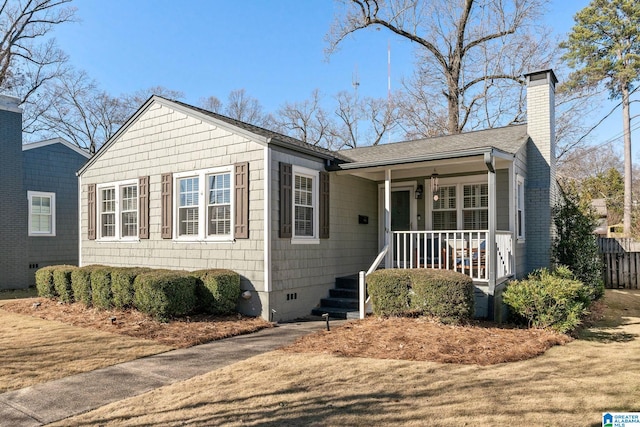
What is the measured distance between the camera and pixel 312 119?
33.4 metres

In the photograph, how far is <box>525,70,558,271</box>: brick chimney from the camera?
10.2 metres

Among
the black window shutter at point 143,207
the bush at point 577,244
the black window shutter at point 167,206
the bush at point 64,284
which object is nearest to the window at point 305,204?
the black window shutter at point 167,206

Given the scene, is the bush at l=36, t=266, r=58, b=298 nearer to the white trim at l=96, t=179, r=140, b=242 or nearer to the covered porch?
the white trim at l=96, t=179, r=140, b=242

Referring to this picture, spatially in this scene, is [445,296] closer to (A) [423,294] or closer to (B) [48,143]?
(A) [423,294]

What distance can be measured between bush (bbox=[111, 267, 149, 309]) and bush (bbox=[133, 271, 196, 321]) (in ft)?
1.29

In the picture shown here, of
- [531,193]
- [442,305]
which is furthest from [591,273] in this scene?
[442,305]

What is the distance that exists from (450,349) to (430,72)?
21.3m

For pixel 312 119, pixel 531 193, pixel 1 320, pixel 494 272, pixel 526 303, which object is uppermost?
pixel 312 119

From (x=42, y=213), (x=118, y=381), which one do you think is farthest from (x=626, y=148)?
(x=42, y=213)

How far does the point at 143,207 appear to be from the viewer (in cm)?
1045

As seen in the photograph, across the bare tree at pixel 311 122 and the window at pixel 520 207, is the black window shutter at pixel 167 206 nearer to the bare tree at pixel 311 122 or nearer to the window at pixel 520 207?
the window at pixel 520 207

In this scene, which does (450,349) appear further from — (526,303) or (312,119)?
(312,119)

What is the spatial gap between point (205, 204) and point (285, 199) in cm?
191

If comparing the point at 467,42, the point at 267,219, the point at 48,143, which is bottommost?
the point at 267,219
